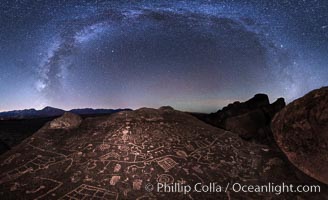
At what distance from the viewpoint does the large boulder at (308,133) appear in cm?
646

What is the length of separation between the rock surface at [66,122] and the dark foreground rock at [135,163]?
0.78 ft

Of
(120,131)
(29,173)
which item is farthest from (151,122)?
(29,173)

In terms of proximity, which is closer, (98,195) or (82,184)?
(98,195)

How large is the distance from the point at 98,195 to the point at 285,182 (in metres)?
5.45

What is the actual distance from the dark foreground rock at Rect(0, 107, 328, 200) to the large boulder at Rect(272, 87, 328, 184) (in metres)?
0.39

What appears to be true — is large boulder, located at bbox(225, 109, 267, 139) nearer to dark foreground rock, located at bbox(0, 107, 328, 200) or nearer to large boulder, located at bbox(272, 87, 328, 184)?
dark foreground rock, located at bbox(0, 107, 328, 200)

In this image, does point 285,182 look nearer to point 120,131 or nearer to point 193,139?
point 193,139

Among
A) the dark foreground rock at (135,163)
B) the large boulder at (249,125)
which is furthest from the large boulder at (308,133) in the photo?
the large boulder at (249,125)

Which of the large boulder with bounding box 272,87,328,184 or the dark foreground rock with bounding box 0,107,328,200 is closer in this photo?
the dark foreground rock with bounding box 0,107,328,200

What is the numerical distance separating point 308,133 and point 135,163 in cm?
553

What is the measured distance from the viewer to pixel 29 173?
269 inches

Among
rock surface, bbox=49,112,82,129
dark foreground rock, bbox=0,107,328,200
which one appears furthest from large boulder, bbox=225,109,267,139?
rock surface, bbox=49,112,82,129

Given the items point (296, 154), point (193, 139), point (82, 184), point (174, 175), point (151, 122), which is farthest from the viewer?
point (151, 122)

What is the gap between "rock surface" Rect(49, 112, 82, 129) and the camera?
9.74 m
